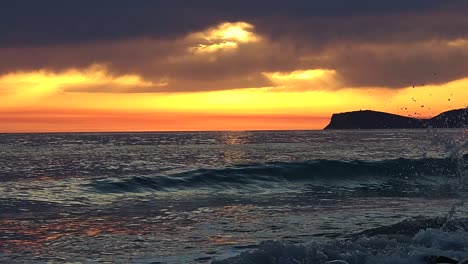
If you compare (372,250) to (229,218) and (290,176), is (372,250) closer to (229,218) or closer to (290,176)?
(229,218)

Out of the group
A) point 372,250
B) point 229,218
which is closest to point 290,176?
point 229,218

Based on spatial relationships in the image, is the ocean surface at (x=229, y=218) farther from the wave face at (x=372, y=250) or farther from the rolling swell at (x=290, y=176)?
the rolling swell at (x=290, y=176)

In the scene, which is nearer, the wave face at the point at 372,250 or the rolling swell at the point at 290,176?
the wave face at the point at 372,250

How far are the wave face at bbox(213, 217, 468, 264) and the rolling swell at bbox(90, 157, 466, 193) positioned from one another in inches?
601

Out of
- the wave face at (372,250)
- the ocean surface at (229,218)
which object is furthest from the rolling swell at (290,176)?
the wave face at (372,250)

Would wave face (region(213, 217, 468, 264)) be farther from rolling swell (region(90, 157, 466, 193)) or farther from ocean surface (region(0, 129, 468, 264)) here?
rolling swell (region(90, 157, 466, 193))

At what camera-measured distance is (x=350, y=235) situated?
15.1m

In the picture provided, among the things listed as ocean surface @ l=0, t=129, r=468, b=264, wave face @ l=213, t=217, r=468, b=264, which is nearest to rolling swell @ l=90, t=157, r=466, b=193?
ocean surface @ l=0, t=129, r=468, b=264

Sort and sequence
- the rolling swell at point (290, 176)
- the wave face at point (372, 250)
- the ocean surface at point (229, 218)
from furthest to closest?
the rolling swell at point (290, 176) → the ocean surface at point (229, 218) → the wave face at point (372, 250)

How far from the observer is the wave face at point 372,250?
11.7 metres

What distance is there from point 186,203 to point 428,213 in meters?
9.66

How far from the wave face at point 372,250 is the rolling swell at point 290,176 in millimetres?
15270

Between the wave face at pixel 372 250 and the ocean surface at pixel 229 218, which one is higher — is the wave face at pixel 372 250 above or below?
above

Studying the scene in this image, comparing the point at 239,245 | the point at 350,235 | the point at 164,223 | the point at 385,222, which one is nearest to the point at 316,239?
the point at 350,235
